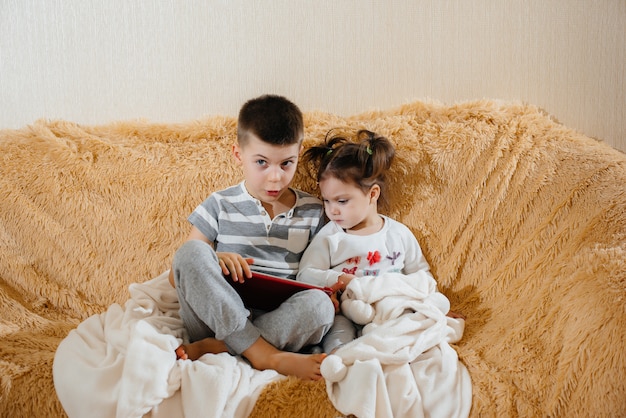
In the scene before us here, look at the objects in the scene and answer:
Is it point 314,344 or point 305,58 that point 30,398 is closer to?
point 314,344

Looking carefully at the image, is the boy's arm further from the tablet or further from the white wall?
the white wall

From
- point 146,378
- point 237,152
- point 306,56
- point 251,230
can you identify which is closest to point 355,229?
point 251,230

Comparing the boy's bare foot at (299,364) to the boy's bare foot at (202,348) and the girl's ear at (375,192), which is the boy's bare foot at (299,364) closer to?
the boy's bare foot at (202,348)

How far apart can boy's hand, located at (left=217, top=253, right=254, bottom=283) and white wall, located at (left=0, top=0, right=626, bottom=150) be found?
752 millimetres

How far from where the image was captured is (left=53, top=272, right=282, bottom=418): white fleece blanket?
128cm

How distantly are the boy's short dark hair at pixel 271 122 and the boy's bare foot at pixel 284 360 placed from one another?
54 cm

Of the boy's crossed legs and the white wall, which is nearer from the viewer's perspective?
the boy's crossed legs

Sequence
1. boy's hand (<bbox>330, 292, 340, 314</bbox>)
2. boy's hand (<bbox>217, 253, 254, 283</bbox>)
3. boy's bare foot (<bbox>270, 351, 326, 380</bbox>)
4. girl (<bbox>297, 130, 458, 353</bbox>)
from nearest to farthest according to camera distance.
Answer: boy's bare foot (<bbox>270, 351, 326, 380</bbox>) < boy's hand (<bbox>217, 253, 254, 283</bbox>) < boy's hand (<bbox>330, 292, 340, 314</bbox>) < girl (<bbox>297, 130, 458, 353</bbox>)

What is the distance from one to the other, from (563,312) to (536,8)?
1.13 m

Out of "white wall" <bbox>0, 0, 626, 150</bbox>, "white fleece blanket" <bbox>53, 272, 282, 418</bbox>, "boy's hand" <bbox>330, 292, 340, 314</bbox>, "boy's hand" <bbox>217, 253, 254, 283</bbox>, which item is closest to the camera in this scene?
"white fleece blanket" <bbox>53, 272, 282, 418</bbox>

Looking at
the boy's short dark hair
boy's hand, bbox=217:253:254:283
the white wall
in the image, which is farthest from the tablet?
the white wall

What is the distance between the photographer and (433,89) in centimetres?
210

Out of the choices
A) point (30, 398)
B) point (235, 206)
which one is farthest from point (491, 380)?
point (30, 398)

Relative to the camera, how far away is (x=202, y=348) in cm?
148
